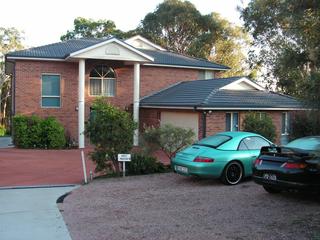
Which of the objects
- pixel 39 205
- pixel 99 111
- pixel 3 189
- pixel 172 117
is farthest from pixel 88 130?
pixel 172 117

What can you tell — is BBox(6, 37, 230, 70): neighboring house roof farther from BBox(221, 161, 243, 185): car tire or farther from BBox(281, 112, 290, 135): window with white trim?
BBox(221, 161, 243, 185): car tire

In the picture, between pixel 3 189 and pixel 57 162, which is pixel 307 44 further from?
pixel 57 162

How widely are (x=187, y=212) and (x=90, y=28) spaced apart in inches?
1974

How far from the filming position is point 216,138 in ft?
39.7

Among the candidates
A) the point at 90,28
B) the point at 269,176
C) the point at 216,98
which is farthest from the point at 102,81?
the point at 90,28

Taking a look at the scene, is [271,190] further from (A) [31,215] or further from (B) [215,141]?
(A) [31,215]

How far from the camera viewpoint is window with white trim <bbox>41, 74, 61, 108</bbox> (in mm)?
24266

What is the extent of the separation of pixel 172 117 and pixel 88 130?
34.9 feet

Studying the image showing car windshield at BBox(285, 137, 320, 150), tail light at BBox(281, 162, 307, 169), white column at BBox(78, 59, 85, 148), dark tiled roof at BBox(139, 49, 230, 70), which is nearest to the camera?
tail light at BBox(281, 162, 307, 169)

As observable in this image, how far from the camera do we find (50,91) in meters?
24.5

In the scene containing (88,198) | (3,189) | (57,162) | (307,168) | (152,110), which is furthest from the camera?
(152,110)

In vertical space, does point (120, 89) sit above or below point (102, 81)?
below

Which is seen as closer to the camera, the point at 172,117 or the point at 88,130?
A: the point at 88,130

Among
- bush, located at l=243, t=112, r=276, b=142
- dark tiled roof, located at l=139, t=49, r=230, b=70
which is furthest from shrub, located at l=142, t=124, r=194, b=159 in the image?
dark tiled roof, located at l=139, t=49, r=230, b=70
